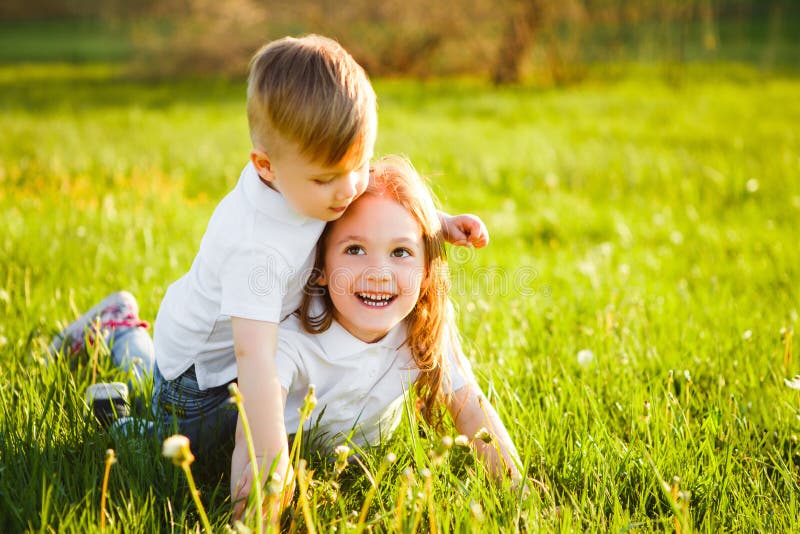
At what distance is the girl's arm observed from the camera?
2.26 meters

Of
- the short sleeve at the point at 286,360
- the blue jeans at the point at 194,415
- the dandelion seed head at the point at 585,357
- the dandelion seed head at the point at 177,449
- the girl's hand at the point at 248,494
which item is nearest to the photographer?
the dandelion seed head at the point at 177,449

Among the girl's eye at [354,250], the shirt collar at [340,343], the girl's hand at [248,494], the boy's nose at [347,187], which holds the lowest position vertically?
the girl's hand at [248,494]

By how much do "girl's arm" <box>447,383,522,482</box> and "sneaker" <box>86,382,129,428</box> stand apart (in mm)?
1046

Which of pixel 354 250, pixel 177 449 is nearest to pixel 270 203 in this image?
pixel 354 250

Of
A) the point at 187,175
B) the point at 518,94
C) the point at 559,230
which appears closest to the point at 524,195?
the point at 559,230

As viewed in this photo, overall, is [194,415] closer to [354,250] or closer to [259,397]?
[259,397]

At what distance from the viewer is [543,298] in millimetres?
3863

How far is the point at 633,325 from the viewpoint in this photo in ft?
10.9

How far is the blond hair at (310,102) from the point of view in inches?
74.8

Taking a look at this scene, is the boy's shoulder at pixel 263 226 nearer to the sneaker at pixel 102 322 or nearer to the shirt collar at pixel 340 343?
the shirt collar at pixel 340 343

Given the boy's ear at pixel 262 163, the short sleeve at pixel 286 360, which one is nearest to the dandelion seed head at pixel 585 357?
the short sleeve at pixel 286 360

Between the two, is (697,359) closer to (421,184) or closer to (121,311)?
(421,184)

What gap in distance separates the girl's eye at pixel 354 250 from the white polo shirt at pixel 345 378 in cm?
24

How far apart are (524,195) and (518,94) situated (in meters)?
6.46
